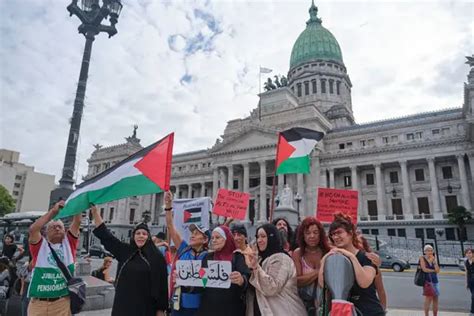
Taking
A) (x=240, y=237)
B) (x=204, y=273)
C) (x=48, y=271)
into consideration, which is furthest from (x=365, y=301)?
(x=48, y=271)

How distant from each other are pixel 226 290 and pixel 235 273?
0.24 metres

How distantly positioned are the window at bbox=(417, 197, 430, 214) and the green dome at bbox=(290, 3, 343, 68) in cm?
3600

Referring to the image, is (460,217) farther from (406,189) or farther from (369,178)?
(369,178)

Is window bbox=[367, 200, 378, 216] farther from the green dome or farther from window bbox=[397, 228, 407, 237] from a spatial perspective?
the green dome

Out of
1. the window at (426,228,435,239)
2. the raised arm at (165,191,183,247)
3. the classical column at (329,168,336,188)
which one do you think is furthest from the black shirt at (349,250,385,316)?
the classical column at (329,168,336,188)

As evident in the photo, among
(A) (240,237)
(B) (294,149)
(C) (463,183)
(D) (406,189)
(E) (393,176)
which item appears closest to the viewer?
(A) (240,237)

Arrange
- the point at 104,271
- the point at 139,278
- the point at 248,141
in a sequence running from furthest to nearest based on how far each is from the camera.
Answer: the point at 248,141
the point at 104,271
the point at 139,278

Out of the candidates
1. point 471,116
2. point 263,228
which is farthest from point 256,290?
point 471,116

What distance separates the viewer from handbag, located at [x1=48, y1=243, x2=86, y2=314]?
419 centimetres

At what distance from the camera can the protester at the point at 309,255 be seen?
3.62 metres

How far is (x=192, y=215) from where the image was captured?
28.4 ft

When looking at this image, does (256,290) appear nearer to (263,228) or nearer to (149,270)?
(263,228)

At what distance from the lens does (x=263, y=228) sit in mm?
3840

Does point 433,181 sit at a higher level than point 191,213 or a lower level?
higher
